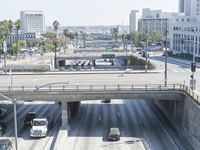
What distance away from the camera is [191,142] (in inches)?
1838

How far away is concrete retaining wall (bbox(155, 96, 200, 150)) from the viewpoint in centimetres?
4488

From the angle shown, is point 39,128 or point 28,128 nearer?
point 39,128

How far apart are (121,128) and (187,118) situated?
9.81m

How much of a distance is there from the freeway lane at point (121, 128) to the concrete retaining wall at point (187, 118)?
112cm

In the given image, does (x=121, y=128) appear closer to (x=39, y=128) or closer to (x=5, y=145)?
(x=39, y=128)

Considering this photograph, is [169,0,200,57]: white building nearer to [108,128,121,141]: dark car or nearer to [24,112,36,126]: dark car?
[24,112,36,126]: dark car

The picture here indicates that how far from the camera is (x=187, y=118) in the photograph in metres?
49.0

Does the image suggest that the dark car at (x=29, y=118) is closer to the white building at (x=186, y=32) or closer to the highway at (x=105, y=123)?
the highway at (x=105, y=123)

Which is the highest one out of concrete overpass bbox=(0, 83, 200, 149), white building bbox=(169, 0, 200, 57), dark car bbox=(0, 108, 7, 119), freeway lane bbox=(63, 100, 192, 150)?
white building bbox=(169, 0, 200, 57)

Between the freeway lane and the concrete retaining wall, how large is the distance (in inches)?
44.2

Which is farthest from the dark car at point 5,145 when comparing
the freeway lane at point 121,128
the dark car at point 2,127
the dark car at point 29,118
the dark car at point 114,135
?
the dark car at point 114,135

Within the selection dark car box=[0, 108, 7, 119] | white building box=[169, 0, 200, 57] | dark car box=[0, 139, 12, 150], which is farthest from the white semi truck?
white building box=[169, 0, 200, 57]

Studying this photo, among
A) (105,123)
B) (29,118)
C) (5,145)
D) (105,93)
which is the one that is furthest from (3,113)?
(5,145)

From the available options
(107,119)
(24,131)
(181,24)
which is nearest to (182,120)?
(107,119)
